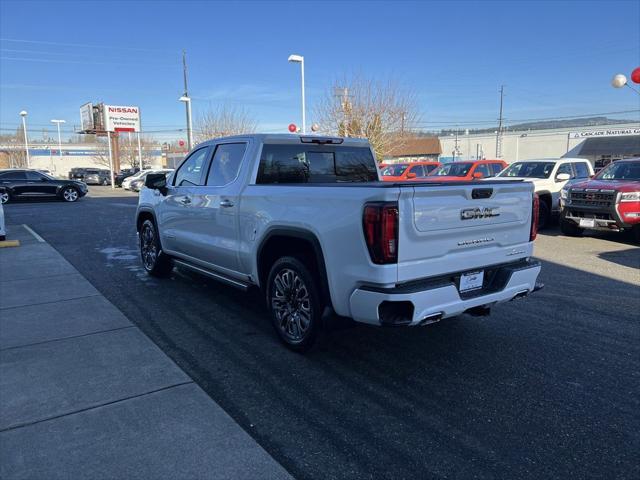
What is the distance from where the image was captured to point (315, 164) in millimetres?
5098

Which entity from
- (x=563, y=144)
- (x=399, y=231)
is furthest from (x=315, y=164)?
(x=563, y=144)

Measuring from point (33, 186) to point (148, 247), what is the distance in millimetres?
20339

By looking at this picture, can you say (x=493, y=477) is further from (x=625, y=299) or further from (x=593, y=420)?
(x=625, y=299)

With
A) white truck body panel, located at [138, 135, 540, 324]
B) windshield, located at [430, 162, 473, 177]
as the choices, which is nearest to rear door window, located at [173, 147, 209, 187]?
white truck body panel, located at [138, 135, 540, 324]

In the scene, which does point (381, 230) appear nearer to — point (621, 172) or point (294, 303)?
point (294, 303)

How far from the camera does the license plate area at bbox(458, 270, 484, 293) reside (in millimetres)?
3682

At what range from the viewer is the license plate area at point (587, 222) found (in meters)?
10.1

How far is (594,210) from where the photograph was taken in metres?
10.1

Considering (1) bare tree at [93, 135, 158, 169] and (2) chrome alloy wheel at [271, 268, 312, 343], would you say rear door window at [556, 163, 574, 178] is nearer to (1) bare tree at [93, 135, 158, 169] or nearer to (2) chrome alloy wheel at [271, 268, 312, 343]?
(2) chrome alloy wheel at [271, 268, 312, 343]

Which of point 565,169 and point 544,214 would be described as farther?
point 565,169

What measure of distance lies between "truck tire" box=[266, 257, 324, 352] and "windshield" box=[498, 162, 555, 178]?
1066 centimetres

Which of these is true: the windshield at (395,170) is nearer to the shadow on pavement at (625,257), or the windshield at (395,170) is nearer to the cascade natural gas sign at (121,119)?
the shadow on pavement at (625,257)

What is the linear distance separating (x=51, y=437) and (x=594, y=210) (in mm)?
10514

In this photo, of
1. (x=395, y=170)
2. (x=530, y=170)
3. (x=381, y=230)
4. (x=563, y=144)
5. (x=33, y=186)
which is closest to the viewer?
(x=381, y=230)
